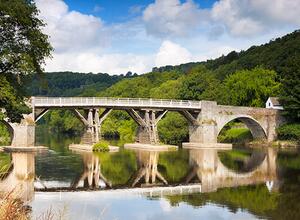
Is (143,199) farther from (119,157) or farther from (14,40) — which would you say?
(119,157)

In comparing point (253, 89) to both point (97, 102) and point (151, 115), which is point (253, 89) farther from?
point (97, 102)

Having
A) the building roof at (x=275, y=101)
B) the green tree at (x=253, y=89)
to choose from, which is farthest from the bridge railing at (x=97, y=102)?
the green tree at (x=253, y=89)

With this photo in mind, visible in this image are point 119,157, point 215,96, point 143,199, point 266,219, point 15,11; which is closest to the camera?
point 266,219

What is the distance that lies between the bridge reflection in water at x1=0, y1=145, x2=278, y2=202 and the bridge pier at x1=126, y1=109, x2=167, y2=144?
15129 millimetres

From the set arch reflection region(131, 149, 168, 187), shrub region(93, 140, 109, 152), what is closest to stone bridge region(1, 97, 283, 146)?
shrub region(93, 140, 109, 152)

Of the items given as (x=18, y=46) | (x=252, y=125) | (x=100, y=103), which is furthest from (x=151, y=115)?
(x=18, y=46)

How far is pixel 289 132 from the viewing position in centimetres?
6519

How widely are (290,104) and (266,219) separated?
159 feet

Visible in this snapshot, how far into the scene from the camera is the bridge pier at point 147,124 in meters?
62.1

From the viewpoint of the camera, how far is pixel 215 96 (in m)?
75.5

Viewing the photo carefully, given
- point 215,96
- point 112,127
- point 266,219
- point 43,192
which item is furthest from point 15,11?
point 112,127

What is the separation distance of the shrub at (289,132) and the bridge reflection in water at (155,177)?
18.7m

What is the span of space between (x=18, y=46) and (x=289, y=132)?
48.9 meters

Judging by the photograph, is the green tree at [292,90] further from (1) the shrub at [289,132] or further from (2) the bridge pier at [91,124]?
(2) the bridge pier at [91,124]
